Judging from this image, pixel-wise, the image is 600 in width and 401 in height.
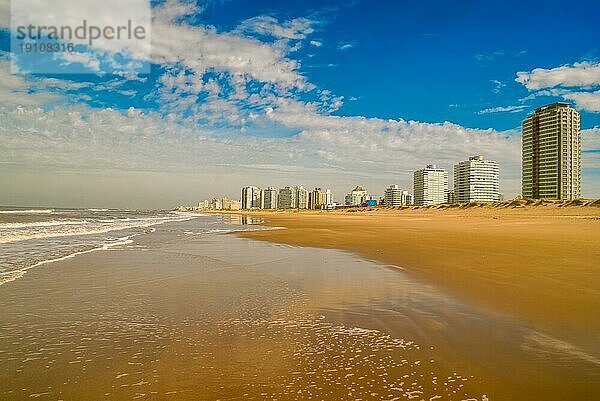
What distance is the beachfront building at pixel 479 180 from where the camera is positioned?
101 meters

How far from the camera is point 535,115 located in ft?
229

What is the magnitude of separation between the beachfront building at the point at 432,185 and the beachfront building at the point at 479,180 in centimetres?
2788

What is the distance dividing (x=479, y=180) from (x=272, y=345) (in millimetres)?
108319

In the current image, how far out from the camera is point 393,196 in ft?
529

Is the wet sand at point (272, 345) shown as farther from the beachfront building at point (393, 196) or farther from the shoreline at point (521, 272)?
the beachfront building at point (393, 196)

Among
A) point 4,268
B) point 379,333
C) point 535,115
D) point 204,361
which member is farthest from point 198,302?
point 535,115

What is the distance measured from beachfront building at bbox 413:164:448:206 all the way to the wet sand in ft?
427

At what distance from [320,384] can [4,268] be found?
1123cm

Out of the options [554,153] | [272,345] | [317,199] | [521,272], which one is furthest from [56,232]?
[317,199]

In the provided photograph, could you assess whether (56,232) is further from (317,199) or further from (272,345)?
(317,199)

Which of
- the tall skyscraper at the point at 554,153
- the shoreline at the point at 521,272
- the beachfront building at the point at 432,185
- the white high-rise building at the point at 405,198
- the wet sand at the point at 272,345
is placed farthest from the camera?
the white high-rise building at the point at 405,198

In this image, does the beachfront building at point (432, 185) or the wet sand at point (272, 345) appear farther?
the beachfront building at point (432, 185)

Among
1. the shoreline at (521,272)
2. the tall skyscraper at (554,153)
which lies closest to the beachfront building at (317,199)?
the tall skyscraper at (554,153)

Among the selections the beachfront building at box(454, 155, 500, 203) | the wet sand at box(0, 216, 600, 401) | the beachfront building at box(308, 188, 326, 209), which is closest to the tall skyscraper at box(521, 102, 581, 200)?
the beachfront building at box(454, 155, 500, 203)
